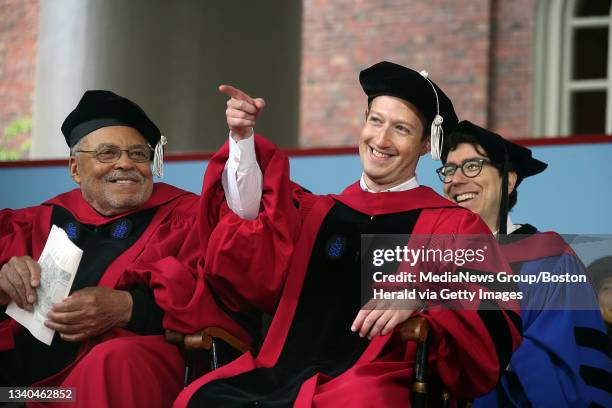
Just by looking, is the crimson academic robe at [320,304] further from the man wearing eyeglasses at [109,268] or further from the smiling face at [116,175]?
the smiling face at [116,175]

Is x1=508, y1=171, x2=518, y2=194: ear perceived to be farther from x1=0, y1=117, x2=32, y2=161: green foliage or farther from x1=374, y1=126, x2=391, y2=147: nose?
x1=0, y1=117, x2=32, y2=161: green foliage

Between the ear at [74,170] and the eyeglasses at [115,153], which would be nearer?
the eyeglasses at [115,153]

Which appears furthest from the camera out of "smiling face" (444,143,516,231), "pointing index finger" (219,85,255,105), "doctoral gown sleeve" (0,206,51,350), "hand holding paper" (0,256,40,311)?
"doctoral gown sleeve" (0,206,51,350)

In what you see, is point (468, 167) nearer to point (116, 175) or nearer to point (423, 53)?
point (116, 175)

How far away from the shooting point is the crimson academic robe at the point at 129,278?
4.04m

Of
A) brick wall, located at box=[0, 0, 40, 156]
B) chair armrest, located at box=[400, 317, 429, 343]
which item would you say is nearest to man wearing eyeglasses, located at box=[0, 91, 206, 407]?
chair armrest, located at box=[400, 317, 429, 343]

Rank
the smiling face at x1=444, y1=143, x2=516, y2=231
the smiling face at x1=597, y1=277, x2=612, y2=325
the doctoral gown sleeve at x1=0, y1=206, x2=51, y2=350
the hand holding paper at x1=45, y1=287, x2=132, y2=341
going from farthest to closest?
the doctoral gown sleeve at x1=0, y1=206, x2=51, y2=350 < the smiling face at x1=444, y1=143, x2=516, y2=231 < the smiling face at x1=597, y1=277, x2=612, y2=325 < the hand holding paper at x1=45, y1=287, x2=132, y2=341

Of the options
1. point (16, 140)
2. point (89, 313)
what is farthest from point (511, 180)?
point (16, 140)

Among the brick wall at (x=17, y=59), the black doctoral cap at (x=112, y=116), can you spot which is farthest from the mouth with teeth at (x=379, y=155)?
the brick wall at (x=17, y=59)

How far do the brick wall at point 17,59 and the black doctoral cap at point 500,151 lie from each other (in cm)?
741

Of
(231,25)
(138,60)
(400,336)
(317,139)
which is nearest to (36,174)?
(138,60)

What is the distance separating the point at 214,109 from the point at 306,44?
14.6ft

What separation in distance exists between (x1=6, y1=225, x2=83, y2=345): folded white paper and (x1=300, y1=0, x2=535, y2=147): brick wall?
584 cm

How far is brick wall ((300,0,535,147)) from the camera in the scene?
32.0 feet
